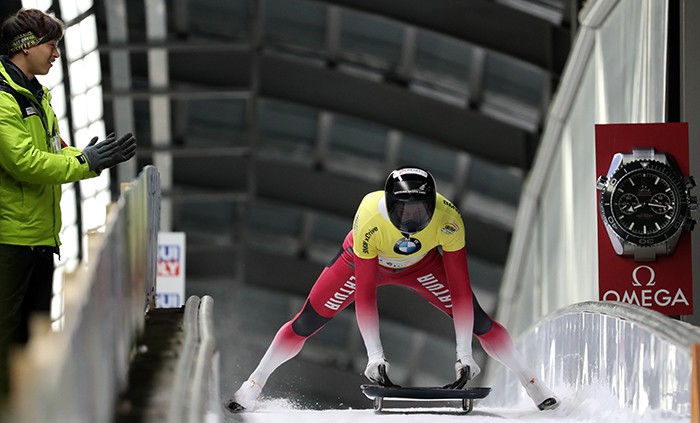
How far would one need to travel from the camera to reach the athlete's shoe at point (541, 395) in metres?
8.34

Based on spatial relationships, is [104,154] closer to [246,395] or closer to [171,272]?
[246,395]

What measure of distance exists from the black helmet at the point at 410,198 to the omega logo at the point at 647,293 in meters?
2.65

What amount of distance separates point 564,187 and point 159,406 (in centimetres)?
1418

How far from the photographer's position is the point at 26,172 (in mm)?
5555

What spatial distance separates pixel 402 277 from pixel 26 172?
3.70 metres

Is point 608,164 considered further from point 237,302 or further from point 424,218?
point 237,302

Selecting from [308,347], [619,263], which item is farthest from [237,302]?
[619,263]

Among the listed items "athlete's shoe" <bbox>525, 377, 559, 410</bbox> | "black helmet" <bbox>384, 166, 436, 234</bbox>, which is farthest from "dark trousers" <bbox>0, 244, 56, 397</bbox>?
"athlete's shoe" <bbox>525, 377, 559, 410</bbox>

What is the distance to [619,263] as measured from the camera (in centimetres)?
1001

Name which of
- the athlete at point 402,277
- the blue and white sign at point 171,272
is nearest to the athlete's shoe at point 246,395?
the athlete at point 402,277

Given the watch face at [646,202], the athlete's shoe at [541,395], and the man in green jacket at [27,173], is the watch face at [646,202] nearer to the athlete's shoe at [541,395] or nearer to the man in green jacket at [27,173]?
the athlete's shoe at [541,395]

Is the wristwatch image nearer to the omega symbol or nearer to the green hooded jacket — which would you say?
the omega symbol

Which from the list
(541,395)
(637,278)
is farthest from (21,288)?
(637,278)

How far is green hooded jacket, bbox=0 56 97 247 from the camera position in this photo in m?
5.55
